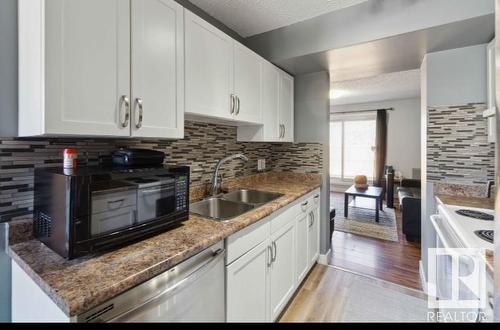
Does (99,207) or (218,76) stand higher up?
(218,76)

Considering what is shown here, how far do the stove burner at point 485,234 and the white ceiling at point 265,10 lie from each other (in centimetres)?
157

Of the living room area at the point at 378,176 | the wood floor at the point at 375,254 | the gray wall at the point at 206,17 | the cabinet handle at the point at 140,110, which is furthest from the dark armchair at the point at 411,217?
the cabinet handle at the point at 140,110

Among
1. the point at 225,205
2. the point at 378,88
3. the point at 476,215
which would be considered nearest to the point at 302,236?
the point at 225,205

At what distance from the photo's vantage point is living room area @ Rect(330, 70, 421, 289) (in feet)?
6.34

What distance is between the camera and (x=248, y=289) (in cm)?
57

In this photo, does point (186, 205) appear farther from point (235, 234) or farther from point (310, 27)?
point (310, 27)

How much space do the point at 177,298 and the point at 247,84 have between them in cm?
149

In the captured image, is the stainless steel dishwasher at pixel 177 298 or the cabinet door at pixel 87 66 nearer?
the stainless steel dishwasher at pixel 177 298

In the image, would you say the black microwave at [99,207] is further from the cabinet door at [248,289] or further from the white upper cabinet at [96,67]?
the cabinet door at [248,289]

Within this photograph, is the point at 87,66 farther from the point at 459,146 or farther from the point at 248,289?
the point at 459,146

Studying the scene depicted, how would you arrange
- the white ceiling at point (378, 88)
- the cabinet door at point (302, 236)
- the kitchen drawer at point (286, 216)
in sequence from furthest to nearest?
the white ceiling at point (378, 88), the cabinet door at point (302, 236), the kitchen drawer at point (286, 216)

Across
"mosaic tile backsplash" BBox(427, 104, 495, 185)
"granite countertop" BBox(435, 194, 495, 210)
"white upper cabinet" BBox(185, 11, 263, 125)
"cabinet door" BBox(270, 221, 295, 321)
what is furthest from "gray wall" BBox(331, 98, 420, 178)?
"cabinet door" BBox(270, 221, 295, 321)

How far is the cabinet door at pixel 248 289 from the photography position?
41 centimetres

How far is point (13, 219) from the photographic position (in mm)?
865
